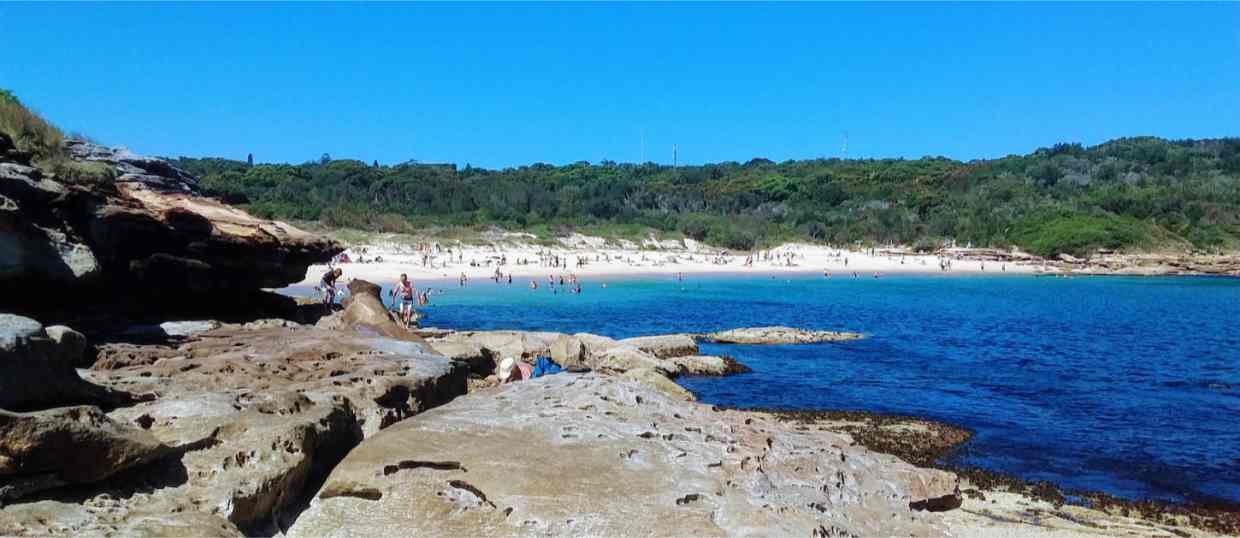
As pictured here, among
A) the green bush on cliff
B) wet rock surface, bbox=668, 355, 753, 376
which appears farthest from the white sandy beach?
the green bush on cliff

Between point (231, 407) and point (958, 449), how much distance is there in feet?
38.4

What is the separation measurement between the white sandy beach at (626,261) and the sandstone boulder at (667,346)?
29839 mm

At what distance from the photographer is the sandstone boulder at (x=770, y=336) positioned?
1121 inches

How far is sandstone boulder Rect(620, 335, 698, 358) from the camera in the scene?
78.8 ft

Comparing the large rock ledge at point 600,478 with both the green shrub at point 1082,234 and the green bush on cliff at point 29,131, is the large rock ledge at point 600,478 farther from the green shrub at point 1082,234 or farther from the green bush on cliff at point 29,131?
the green shrub at point 1082,234

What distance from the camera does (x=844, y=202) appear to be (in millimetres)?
113562

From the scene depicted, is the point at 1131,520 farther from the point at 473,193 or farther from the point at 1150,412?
the point at 473,193

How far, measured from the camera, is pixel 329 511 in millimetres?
6105

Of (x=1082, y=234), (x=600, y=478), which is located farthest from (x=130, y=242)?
(x=1082, y=234)

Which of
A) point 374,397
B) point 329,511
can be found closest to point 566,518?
point 329,511

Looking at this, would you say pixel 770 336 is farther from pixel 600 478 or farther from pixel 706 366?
pixel 600 478

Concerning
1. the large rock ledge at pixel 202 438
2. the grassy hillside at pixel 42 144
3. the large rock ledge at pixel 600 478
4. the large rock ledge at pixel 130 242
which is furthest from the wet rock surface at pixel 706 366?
the grassy hillside at pixel 42 144

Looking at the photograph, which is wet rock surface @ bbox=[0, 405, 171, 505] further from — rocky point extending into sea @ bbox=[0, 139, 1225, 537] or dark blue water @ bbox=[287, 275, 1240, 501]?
dark blue water @ bbox=[287, 275, 1240, 501]

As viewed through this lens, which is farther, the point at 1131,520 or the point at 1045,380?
the point at 1045,380
